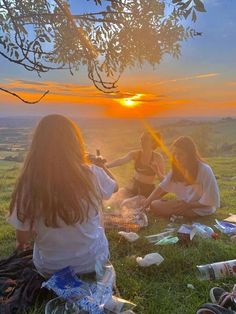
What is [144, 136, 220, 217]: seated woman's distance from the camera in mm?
7660

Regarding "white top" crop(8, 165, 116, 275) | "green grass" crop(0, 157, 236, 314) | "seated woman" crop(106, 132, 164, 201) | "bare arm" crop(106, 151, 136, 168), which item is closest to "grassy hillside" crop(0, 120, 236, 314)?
"green grass" crop(0, 157, 236, 314)

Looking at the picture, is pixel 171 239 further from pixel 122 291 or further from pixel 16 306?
pixel 16 306

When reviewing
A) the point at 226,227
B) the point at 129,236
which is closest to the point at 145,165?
the point at 226,227

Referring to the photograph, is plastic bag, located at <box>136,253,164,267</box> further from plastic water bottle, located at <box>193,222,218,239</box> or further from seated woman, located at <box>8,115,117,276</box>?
plastic water bottle, located at <box>193,222,218,239</box>

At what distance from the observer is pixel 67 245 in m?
4.04

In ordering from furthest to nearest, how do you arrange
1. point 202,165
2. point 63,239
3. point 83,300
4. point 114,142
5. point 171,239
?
point 114,142 < point 202,165 < point 171,239 < point 63,239 < point 83,300

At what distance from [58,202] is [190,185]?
179 inches

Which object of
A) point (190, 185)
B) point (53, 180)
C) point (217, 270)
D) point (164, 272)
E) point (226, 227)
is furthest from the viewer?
point (190, 185)

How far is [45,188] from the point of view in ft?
12.4

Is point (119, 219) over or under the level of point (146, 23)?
under

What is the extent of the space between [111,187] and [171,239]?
1891 mm

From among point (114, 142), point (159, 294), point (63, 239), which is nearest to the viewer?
point (63, 239)

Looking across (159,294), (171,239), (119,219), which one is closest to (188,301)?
(159,294)

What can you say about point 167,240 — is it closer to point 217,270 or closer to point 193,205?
point 217,270
